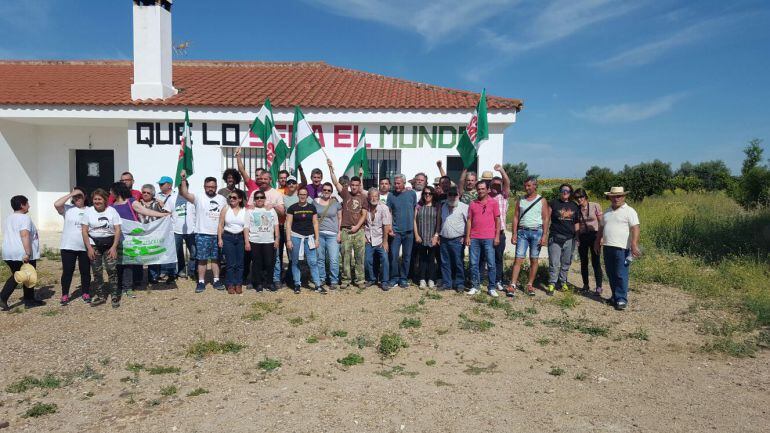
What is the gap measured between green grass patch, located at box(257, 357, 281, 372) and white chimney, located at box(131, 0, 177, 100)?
8.39 m

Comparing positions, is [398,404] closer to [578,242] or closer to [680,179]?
[578,242]

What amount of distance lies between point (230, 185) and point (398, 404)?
13.9 feet

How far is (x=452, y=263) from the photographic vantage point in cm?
711

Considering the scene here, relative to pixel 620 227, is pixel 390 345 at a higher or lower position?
lower

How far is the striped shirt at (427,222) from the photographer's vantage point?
695cm

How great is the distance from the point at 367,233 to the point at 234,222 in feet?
6.13

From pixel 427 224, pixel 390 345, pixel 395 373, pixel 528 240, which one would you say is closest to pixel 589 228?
pixel 528 240

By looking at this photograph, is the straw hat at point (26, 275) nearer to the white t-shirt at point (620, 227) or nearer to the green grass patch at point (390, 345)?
the green grass patch at point (390, 345)

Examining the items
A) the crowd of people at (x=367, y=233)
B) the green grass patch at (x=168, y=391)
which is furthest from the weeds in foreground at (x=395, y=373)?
the crowd of people at (x=367, y=233)

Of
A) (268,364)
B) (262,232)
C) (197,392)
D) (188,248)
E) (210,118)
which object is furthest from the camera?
(210,118)

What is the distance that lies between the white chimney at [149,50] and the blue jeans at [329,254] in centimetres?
650

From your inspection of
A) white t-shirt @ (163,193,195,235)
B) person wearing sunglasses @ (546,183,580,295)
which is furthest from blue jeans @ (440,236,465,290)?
white t-shirt @ (163,193,195,235)

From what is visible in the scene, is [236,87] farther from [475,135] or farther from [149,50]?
[475,135]

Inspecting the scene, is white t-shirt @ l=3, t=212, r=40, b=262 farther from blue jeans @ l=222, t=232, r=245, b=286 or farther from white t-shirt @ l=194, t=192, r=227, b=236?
blue jeans @ l=222, t=232, r=245, b=286
